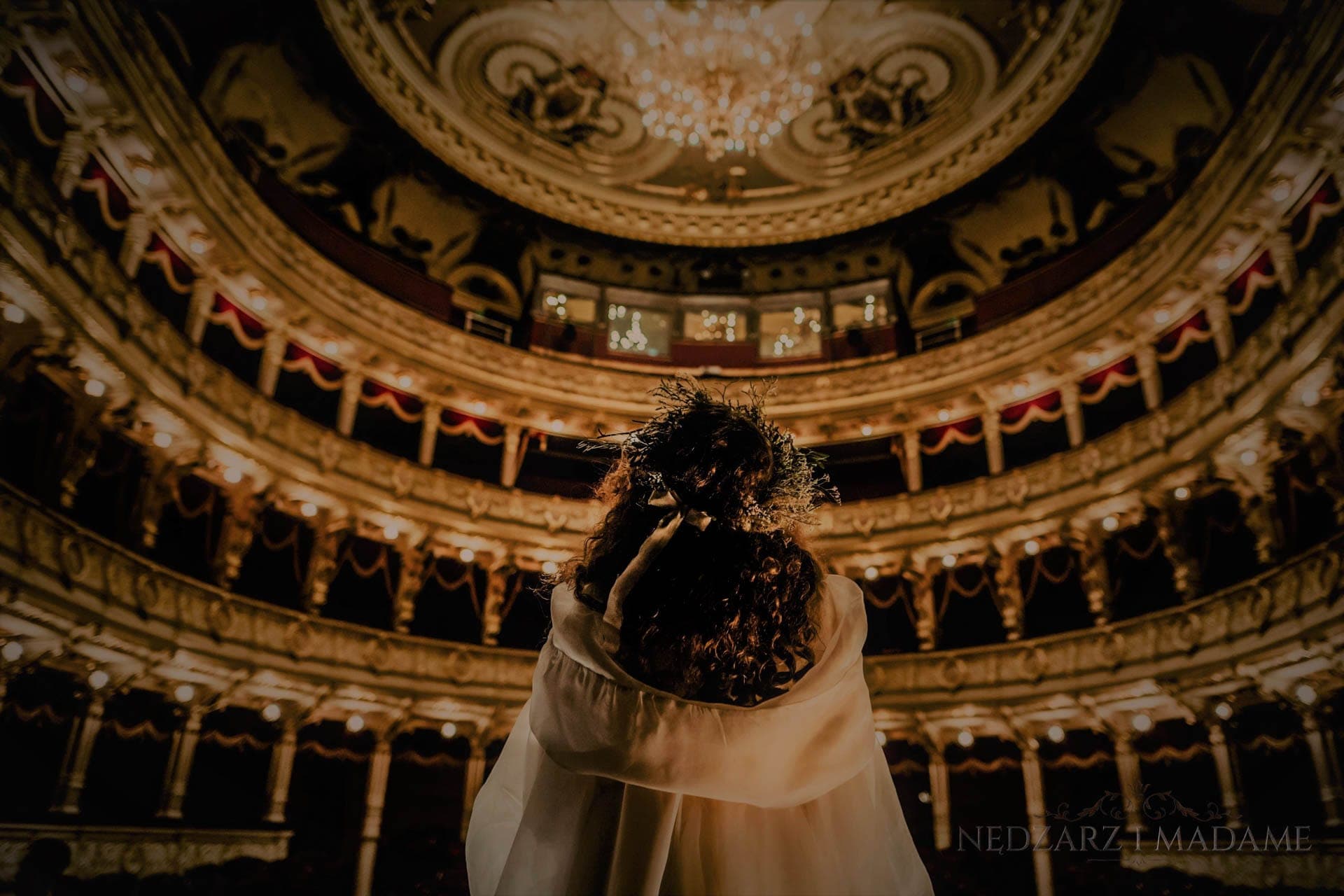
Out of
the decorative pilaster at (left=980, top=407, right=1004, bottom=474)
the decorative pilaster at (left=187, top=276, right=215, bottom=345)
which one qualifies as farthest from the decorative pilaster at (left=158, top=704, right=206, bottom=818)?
the decorative pilaster at (left=980, top=407, right=1004, bottom=474)

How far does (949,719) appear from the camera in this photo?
1669 cm

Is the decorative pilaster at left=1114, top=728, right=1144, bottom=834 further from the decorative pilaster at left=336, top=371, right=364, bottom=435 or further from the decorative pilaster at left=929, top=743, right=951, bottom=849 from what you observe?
the decorative pilaster at left=336, top=371, right=364, bottom=435

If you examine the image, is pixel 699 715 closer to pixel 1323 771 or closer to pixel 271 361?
pixel 1323 771

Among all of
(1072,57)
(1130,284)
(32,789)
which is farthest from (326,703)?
(1072,57)

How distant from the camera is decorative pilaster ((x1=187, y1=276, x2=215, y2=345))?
14.3 m

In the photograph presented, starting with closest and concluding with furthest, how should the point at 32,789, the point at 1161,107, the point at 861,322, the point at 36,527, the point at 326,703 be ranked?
1. the point at 36,527
2. the point at 32,789
3. the point at 326,703
4. the point at 1161,107
5. the point at 861,322

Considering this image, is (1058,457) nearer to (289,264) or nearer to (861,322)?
(861,322)

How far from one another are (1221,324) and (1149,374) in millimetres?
1762

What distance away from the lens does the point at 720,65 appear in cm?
1678

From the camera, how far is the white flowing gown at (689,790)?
5.66 ft

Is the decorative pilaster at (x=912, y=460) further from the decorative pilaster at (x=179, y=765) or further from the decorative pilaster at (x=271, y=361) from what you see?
the decorative pilaster at (x=179, y=765)

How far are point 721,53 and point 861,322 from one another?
7893mm

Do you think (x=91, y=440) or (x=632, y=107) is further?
(x=632, y=107)

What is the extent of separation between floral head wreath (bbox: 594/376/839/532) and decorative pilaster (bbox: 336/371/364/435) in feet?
52.8
